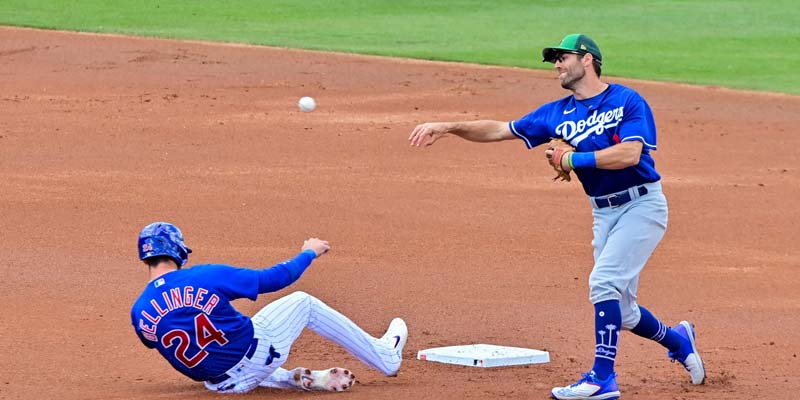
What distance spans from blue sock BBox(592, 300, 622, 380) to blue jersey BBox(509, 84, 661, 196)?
2.14 ft

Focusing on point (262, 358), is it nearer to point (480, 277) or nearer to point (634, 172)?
point (634, 172)

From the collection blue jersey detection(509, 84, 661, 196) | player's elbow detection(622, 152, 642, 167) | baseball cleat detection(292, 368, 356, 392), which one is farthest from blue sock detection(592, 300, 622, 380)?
baseball cleat detection(292, 368, 356, 392)

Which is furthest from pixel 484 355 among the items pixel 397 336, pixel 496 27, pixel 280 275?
pixel 496 27

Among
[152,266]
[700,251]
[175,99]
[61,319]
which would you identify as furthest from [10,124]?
[152,266]

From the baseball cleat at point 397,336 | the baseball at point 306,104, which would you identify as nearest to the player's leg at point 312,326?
the baseball cleat at point 397,336

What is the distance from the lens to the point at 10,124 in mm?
15438

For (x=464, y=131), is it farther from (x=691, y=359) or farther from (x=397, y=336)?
(x=691, y=359)

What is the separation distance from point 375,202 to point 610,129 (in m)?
5.77

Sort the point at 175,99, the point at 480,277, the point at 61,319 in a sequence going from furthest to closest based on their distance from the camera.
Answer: the point at 175,99, the point at 480,277, the point at 61,319

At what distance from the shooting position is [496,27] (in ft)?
87.7

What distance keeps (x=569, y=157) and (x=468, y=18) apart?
2135cm

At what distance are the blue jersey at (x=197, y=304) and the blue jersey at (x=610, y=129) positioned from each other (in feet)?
5.57

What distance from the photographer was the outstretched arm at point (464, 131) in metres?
7.66

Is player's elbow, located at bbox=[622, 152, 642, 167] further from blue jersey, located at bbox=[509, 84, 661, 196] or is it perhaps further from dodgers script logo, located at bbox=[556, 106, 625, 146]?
dodgers script logo, located at bbox=[556, 106, 625, 146]
